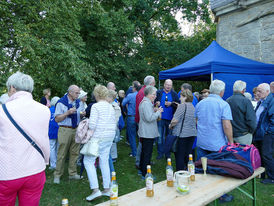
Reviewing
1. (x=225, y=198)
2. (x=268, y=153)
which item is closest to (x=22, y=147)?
(x=225, y=198)

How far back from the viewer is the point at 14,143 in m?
1.82

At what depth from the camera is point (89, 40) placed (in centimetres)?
1248

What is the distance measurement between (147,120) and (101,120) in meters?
0.90

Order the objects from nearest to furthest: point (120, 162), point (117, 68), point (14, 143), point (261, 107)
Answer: point (14, 143), point (261, 107), point (120, 162), point (117, 68)

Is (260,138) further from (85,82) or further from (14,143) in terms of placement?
(85,82)

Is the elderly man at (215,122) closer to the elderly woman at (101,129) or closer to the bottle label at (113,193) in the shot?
the elderly woman at (101,129)

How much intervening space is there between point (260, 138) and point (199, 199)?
2.86 meters

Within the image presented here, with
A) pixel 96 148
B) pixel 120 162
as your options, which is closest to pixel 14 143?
pixel 96 148

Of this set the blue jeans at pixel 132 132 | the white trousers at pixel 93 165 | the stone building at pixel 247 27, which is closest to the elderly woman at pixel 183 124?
the white trousers at pixel 93 165

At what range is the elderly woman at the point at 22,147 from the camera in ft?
5.92

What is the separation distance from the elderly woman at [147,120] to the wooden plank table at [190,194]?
5.10 feet

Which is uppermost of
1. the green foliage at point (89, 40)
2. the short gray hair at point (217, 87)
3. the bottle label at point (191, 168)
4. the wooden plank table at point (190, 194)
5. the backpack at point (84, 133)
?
the green foliage at point (89, 40)

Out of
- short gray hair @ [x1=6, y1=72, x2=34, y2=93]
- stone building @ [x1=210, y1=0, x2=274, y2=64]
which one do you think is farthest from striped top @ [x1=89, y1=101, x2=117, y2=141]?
stone building @ [x1=210, y1=0, x2=274, y2=64]

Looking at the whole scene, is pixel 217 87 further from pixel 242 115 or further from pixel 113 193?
pixel 113 193
